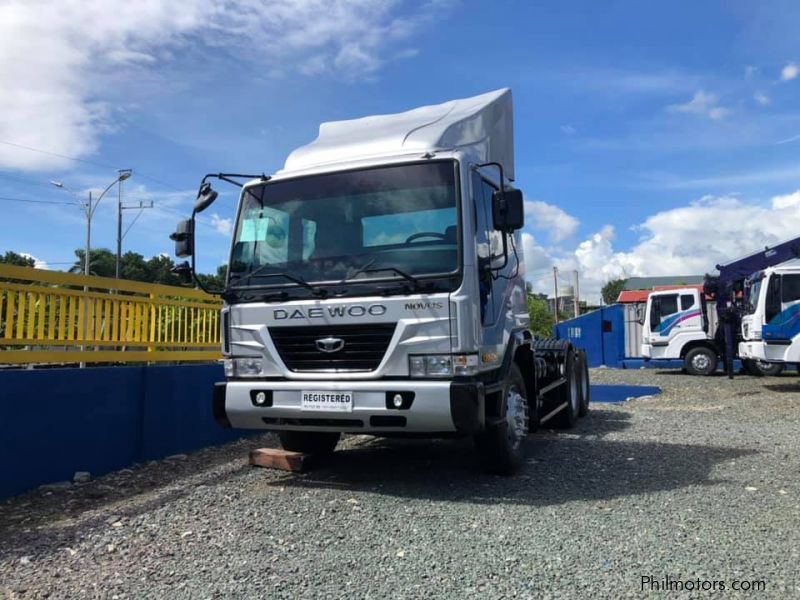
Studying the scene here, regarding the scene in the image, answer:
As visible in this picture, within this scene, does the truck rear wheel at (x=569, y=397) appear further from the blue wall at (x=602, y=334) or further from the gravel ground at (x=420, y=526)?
the blue wall at (x=602, y=334)

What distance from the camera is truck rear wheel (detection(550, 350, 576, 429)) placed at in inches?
353

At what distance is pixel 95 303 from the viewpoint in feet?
20.9

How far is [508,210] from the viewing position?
522 centimetres

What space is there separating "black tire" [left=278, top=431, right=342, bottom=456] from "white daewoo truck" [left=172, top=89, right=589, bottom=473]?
3.55 ft

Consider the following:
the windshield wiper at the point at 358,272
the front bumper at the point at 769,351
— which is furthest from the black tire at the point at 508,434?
the front bumper at the point at 769,351

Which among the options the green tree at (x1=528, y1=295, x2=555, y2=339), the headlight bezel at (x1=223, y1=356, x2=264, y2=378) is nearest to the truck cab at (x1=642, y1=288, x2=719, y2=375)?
the green tree at (x1=528, y1=295, x2=555, y2=339)

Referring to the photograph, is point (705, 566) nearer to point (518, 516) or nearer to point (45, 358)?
point (518, 516)

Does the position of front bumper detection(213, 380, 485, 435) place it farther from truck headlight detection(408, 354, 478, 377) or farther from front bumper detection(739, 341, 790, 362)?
front bumper detection(739, 341, 790, 362)

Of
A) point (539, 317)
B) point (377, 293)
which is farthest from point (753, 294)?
point (539, 317)

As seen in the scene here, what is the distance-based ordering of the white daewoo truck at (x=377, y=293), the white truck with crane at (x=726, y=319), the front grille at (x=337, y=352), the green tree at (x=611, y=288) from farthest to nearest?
the green tree at (x=611, y=288) → the white truck with crane at (x=726, y=319) → the front grille at (x=337, y=352) → the white daewoo truck at (x=377, y=293)

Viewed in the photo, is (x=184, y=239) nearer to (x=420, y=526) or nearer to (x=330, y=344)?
(x=330, y=344)

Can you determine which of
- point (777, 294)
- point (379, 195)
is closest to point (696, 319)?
Answer: point (777, 294)

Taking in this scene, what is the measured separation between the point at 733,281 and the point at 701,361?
3246mm

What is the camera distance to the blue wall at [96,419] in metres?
5.39
